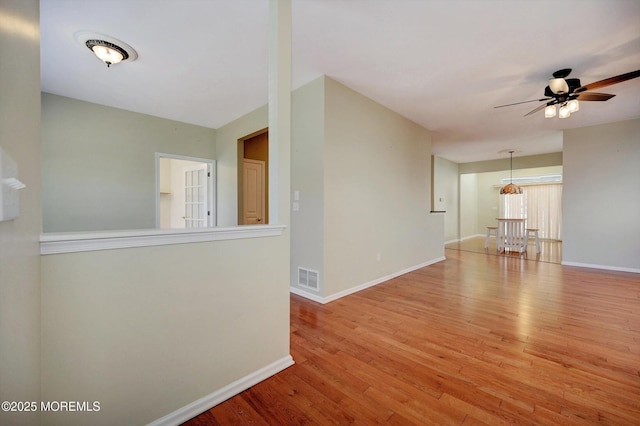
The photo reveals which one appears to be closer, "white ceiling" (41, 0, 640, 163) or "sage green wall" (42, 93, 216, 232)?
"white ceiling" (41, 0, 640, 163)

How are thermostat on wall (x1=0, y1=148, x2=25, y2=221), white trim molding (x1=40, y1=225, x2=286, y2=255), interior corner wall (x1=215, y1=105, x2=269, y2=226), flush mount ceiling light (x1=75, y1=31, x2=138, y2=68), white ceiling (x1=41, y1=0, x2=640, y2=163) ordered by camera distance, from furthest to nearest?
1. interior corner wall (x1=215, y1=105, x2=269, y2=226)
2. flush mount ceiling light (x1=75, y1=31, x2=138, y2=68)
3. white ceiling (x1=41, y1=0, x2=640, y2=163)
4. white trim molding (x1=40, y1=225, x2=286, y2=255)
5. thermostat on wall (x1=0, y1=148, x2=25, y2=221)

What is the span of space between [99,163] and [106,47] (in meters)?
2.10

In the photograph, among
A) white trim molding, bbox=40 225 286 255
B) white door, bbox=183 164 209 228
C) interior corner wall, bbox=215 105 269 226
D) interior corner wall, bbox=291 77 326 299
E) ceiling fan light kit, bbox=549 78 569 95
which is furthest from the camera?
white door, bbox=183 164 209 228

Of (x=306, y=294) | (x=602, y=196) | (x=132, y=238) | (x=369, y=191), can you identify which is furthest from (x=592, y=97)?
(x=132, y=238)

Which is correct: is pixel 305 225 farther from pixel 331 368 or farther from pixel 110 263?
pixel 110 263

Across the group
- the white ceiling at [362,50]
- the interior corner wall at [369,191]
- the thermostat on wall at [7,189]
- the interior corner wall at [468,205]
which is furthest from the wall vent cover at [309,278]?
the interior corner wall at [468,205]

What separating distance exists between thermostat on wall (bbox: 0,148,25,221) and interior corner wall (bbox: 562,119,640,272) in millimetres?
7187

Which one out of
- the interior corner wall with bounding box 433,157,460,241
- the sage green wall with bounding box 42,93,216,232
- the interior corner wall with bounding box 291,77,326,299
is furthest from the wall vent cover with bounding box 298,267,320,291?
the interior corner wall with bounding box 433,157,460,241

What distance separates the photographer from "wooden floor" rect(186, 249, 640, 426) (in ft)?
4.69

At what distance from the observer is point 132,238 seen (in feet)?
4.02

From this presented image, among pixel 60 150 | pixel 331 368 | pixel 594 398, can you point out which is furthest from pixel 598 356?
pixel 60 150

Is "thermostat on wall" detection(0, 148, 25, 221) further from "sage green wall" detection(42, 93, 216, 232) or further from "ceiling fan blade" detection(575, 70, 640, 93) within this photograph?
"ceiling fan blade" detection(575, 70, 640, 93)

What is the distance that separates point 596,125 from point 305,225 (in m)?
5.83

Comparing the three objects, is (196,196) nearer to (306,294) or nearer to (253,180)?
(253,180)
